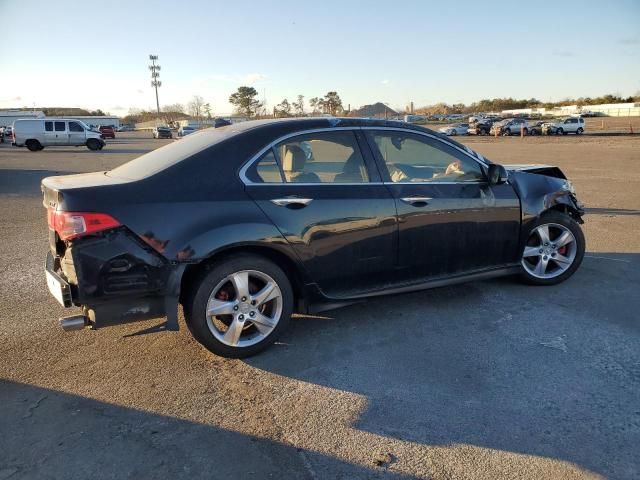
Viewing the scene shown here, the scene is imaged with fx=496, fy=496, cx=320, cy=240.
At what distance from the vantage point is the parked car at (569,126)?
1687 inches

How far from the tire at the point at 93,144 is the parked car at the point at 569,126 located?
37670mm

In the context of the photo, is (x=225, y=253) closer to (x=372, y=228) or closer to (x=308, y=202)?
(x=308, y=202)

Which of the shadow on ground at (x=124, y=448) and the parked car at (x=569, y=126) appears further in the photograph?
the parked car at (x=569, y=126)

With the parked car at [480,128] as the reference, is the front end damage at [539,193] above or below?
below

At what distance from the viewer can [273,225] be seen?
3.57 m

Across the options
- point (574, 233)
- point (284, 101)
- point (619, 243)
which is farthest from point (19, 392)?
point (284, 101)

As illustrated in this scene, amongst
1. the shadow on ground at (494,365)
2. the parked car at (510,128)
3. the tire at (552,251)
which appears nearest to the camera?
the shadow on ground at (494,365)

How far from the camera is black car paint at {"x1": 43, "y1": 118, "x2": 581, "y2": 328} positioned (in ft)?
10.6

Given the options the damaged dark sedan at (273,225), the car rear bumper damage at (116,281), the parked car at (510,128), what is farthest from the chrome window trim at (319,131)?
the parked car at (510,128)

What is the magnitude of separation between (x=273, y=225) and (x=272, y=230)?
4 cm

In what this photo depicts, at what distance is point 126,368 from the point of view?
3.52 metres

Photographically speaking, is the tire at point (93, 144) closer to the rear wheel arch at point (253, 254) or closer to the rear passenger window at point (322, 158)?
the rear passenger window at point (322, 158)

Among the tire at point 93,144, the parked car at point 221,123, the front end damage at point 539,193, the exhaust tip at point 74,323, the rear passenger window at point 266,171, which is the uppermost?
the tire at point 93,144

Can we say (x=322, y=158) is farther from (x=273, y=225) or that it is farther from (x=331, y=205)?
(x=273, y=225)
